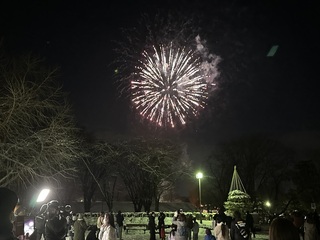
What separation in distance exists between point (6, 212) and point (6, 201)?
0.10 meters

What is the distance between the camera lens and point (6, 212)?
341 cm

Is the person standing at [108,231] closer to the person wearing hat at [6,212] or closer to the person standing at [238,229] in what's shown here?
the person standing at [238,229]

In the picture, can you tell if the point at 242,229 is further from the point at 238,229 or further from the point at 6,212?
the point at 6,212

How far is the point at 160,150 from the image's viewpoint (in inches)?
1565

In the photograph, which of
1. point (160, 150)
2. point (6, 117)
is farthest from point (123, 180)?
point (6, 117)

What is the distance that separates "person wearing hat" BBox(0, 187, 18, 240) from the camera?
10.9 feet

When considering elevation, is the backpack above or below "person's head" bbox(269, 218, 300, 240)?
below

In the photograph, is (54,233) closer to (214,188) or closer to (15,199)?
(15,199)

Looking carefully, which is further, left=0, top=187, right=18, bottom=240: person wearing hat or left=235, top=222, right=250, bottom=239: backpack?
left=235, top=222, right=250, bottom=239: backpack

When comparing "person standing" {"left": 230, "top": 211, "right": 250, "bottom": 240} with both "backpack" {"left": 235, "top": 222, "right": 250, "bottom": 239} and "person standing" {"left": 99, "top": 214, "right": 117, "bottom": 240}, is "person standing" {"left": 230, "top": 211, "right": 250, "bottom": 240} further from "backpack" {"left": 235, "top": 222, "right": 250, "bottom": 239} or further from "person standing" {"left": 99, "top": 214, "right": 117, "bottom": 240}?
"person standing" {"left": 99, "top": 214, "right": 117, "bottom": 240}

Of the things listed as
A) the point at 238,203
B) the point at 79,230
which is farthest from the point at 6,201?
the point at 238,203

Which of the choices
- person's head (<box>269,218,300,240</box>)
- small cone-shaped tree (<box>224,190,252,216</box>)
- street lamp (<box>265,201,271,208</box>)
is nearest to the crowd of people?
person's head (<box>269,218,300,240</box>)

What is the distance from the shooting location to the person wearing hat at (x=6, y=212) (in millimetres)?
3336

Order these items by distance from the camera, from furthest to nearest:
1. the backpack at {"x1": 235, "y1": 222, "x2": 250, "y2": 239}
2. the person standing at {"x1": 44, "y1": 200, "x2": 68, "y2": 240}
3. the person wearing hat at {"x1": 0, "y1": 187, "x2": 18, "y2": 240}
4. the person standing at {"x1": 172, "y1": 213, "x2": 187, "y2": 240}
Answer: the person standing at {"x1": 172, "y1": 213, "x2": 187, "y2": 240} < the backpack at {"x1": 235, "y1": 222, "x2": 250, "y2": 239} < the person standing at {"x1": 44, "y1": 200, "x2": 68, "y2": 240} < the person wearing hat at {"x1": 0, "y1": 187, "x2": 18, "y2": 240}
